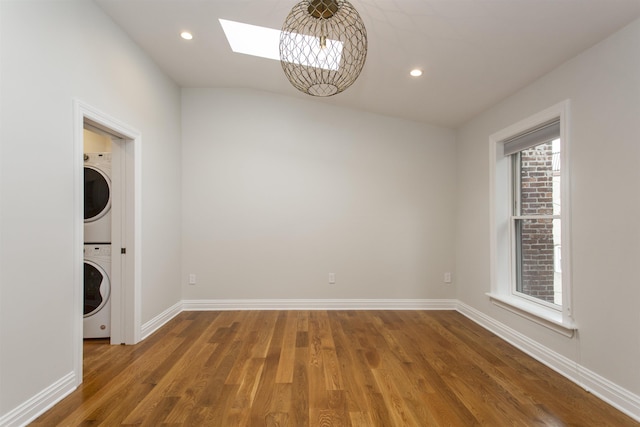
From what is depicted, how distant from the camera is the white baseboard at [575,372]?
71.7 inches

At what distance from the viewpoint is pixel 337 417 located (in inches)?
69.5

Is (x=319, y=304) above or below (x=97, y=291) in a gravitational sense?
below

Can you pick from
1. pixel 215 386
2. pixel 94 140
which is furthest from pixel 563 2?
pixel 94 140

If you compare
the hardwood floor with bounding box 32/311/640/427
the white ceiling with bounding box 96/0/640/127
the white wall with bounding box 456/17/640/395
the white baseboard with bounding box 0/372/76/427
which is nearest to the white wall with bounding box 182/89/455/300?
the white ceiling with bounding box 96/0/640/127

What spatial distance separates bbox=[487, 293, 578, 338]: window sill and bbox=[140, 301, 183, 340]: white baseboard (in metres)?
3.44

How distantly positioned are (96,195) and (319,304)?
2.67 metres

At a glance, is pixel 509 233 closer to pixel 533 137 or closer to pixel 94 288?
pixel 533 137

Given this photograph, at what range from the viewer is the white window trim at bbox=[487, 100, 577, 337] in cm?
226

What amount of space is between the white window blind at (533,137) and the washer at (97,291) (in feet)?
12.9

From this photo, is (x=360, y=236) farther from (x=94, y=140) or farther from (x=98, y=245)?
(x=94, y=140)

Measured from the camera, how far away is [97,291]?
2.83 m

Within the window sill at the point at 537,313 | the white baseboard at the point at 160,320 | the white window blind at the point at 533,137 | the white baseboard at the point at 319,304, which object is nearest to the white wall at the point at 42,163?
the white baseboard at the point at 160,320

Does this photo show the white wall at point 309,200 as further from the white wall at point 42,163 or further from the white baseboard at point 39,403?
the white baseboard at point 39,403

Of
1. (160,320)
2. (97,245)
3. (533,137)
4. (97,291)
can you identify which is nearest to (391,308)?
(533,137)
